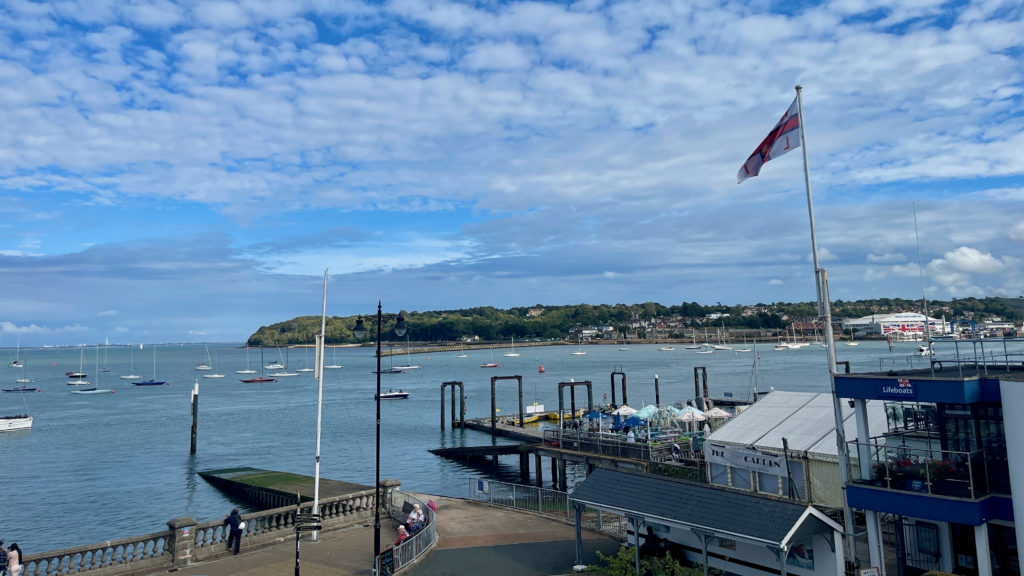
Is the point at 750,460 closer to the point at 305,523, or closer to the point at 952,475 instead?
the point at 952,475

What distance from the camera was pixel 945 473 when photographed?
647 inches

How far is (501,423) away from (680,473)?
48.3 meters

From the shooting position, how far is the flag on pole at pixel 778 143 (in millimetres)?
20156

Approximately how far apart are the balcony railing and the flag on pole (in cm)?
874

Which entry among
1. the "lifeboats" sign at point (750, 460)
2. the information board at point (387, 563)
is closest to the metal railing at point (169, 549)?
the information board at point (387, 563)

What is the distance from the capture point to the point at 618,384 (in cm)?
13100

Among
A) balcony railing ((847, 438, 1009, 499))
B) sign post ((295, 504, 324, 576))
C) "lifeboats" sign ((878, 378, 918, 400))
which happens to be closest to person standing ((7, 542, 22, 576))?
sign post ((295, 504, 324, 576))

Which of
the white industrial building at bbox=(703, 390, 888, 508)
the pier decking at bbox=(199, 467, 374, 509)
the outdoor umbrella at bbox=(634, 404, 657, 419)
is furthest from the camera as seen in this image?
the outdoor umbrella at bbox=(634, 404, 657, 419)

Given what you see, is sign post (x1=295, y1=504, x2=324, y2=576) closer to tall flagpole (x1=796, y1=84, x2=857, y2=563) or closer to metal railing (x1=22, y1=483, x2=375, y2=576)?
metal railing (x1=22, y1=483, x2=375, y2=576)

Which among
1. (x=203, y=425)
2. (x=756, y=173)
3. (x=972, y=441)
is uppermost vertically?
(x=756, y=173)

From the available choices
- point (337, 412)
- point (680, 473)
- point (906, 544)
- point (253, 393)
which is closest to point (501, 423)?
point (337, 412)

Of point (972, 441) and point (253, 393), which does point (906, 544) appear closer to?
point (972, 441)

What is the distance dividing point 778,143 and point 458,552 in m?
16.8

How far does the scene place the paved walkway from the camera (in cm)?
2109
